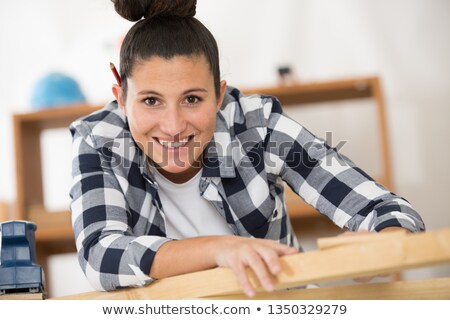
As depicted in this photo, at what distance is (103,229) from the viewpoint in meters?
1.21

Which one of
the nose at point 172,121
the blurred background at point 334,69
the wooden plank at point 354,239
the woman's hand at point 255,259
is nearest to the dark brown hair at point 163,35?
the nose at point 172,121

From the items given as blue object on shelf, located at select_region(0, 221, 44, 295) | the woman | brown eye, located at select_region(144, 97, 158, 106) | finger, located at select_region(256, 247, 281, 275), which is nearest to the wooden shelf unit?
the woman

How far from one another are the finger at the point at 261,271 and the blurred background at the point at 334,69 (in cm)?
245

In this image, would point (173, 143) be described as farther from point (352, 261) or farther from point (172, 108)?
point (352, 261)

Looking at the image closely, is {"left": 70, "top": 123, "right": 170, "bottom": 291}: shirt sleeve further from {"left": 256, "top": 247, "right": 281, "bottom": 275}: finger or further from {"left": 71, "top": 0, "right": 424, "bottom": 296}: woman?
{"left": 256, "top": 247, "right": 281, "bottom": 275}: finger

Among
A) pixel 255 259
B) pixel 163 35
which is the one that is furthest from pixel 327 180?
pixel 255 259

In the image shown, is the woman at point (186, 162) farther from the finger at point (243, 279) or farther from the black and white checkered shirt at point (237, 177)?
the finger at point (243, 279)

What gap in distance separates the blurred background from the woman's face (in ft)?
6.09

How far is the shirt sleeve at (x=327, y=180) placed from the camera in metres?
1.20

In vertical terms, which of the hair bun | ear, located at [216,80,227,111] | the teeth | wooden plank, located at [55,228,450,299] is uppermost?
the hair bun

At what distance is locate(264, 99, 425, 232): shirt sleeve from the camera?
1.20 metres

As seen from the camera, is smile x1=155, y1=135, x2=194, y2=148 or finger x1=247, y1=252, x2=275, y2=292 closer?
finger x1=247, y1=252, x2=275, y2=292

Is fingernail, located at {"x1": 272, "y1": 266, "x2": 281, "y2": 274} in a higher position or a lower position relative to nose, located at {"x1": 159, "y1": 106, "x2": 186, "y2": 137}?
lower

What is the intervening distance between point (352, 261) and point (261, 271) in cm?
13
